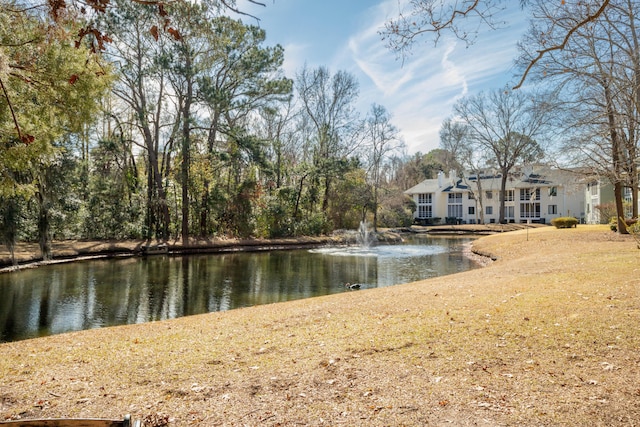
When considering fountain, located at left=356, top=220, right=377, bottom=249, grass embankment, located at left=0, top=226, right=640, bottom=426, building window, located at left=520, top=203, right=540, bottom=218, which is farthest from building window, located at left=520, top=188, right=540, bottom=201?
grass embankment, located at left=0, top=226, right=640, bottom=426

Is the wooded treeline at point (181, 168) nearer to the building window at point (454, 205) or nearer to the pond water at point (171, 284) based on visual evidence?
the pond water at point (171, 284)

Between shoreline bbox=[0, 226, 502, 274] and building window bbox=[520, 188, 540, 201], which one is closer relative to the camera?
shoreline bbox=[0, 226, 502, 274]

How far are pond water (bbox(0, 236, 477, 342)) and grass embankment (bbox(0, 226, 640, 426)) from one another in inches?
129

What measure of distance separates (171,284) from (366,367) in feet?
38.1

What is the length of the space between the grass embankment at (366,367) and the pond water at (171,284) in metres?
3.27

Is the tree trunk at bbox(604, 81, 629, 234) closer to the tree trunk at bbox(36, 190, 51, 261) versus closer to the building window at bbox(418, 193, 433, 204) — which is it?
the tree trunk at bbox(36, 190, 51, 261)

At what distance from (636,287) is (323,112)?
113 feet

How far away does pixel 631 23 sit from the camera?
28.7 feet

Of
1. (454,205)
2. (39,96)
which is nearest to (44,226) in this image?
(39,96)

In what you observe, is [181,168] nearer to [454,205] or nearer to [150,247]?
[150,247]

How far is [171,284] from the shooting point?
1431cm

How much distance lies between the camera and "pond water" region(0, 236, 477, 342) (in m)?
9.94

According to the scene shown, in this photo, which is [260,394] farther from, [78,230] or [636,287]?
[78,230]

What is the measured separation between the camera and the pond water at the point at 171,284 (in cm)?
994
